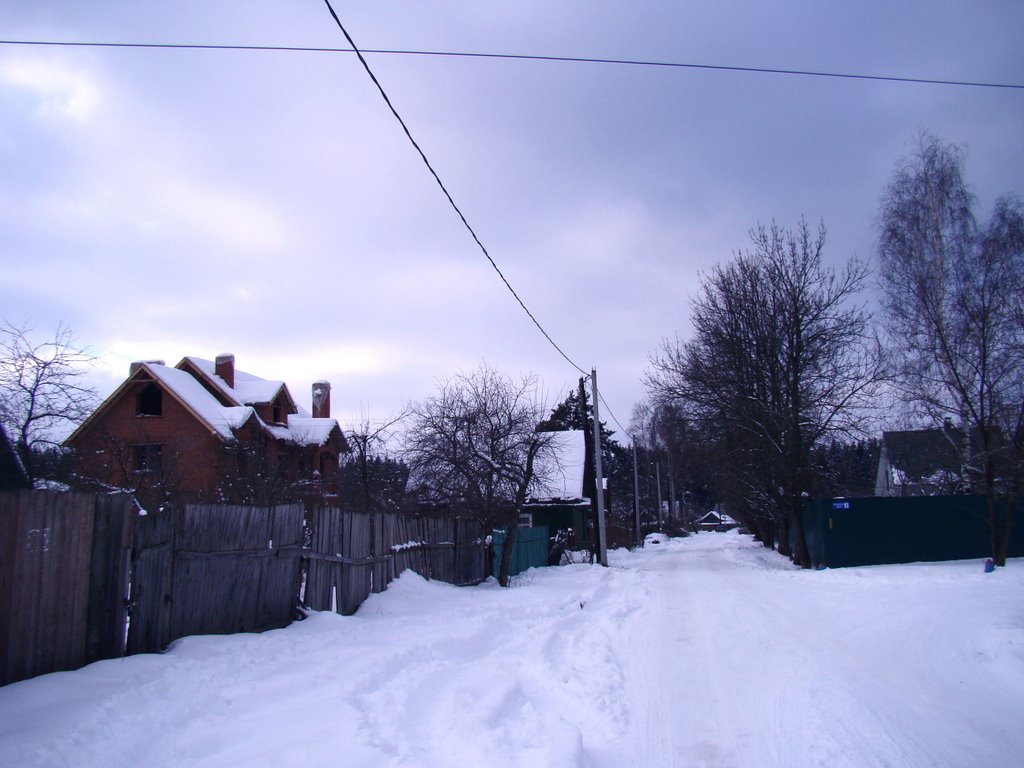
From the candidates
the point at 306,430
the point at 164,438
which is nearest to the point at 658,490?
the point at 306,430

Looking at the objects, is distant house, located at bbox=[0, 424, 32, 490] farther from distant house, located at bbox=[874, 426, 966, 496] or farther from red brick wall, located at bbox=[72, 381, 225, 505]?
distant house, located at bbox=[874, 426, 966, 496]

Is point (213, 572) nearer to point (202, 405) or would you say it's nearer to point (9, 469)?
point (9, 469)

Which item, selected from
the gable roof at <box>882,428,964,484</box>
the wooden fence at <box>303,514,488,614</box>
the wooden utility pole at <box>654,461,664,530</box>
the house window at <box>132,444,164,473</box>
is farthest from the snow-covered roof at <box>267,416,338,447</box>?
the wooden utility pole at <box>654,461,664,530</box>

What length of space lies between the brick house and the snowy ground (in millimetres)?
12906

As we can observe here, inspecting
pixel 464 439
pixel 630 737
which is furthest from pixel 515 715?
pixel 464 439

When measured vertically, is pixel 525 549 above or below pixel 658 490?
below

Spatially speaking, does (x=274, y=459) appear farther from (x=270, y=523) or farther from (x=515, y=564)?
(x=270, y=523)

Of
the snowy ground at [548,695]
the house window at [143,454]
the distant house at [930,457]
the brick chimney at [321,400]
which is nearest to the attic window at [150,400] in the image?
the house window at [143,454]

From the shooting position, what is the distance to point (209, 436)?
29344mm

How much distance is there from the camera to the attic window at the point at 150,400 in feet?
101

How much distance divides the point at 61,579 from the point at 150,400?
26833 mm

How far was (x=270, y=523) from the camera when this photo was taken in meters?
10.5

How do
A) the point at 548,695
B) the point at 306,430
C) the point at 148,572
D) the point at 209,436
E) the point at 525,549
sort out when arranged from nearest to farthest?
the point at 548,695 < the point at 148,572 < the point at 525,549 < the point at 209,436 < the point at 306,430

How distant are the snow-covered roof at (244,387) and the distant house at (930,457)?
25877 mm
